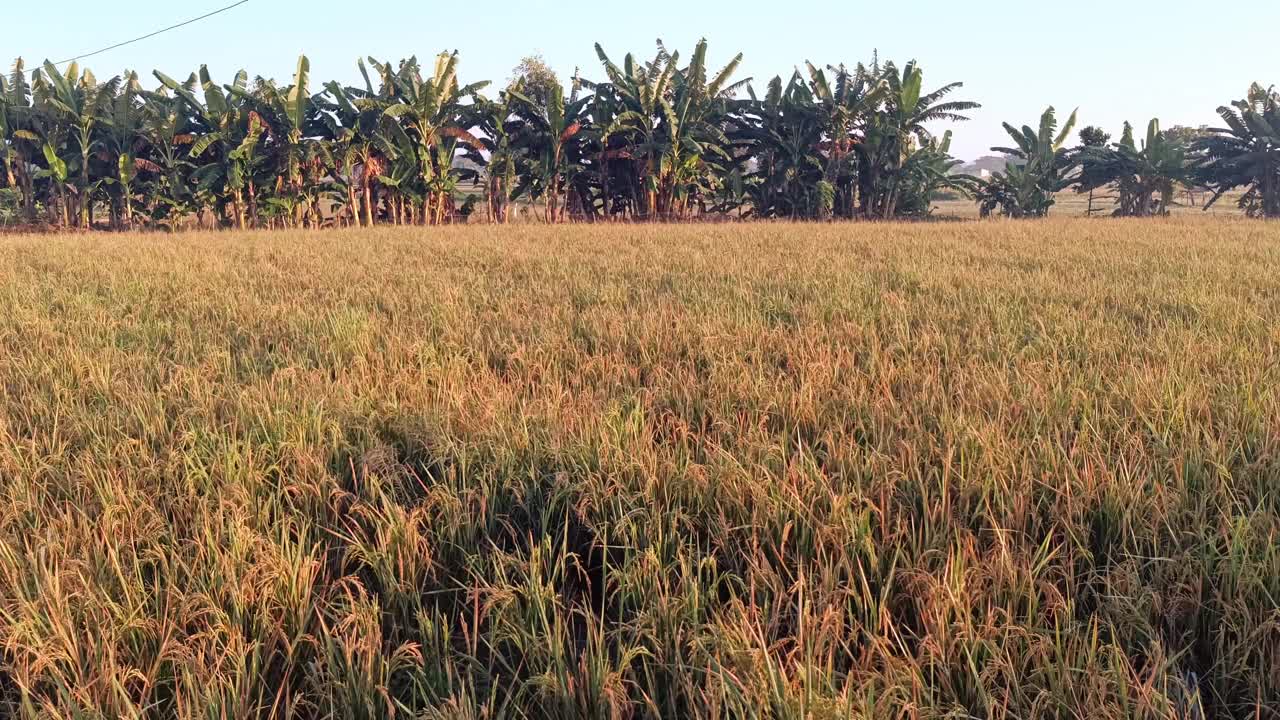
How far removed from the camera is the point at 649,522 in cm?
161

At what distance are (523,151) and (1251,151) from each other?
66.9ft

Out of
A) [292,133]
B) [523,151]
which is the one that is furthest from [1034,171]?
[292,133]

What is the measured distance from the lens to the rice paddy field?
1186mm

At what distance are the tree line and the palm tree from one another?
59 millimetres

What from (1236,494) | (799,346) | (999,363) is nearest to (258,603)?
(1236,494)

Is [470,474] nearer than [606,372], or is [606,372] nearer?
[470,474]

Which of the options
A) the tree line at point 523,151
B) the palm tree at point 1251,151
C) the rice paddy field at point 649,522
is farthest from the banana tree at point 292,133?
the palm tree at point 1251,151

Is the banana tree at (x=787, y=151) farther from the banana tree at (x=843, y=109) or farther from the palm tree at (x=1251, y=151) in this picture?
the palm tree at (x=1251, y=151)

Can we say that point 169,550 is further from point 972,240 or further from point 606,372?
point 972,240

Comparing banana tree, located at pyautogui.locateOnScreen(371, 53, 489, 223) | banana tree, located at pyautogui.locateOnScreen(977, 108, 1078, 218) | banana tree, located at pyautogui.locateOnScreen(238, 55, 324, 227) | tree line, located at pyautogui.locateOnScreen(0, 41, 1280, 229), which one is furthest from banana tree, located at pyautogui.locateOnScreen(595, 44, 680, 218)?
banana tree, located at pyautogui.locateOnScreen(977, 108, 1078, 218)

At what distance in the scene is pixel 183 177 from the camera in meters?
17.4

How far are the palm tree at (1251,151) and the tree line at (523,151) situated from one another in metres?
0.06

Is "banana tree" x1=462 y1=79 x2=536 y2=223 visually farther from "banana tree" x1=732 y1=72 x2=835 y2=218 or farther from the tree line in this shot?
"banana tree" x1=732 y1=72 x2=835 y2=218

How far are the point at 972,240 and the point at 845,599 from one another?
993cm
